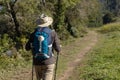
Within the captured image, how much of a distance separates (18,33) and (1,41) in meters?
4.43

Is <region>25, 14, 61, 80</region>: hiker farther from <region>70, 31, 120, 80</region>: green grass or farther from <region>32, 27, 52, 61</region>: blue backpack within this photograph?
<region>70, 31, 120, 80</region>: green grass

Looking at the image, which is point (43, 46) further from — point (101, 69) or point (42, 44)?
point (101, 69)

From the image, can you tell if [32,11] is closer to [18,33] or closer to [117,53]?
[18,33]

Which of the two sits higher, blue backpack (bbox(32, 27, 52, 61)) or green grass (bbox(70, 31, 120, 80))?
blue backpack (bbox(32, 27, 52, 61))

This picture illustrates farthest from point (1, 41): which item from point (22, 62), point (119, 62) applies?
point (119, 62)

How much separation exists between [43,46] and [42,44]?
6cm

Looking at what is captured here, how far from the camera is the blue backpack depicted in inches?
300

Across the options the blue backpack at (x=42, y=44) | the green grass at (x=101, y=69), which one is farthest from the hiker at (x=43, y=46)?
the green grass at (x=101, y=69)

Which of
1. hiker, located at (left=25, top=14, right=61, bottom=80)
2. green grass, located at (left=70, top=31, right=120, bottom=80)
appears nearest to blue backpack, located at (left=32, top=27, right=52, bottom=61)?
hiker, located at (left=25, top=14, right=61, bottom=80)

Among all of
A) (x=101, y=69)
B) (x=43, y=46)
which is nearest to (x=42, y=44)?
(x=43, y=46)

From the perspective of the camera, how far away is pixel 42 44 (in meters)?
7.62

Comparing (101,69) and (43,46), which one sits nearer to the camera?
(43,46)

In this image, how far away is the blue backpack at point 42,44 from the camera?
7625mm

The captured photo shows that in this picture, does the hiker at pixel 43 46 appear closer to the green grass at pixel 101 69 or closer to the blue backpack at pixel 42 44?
the blue backpack at pixel 42 44
